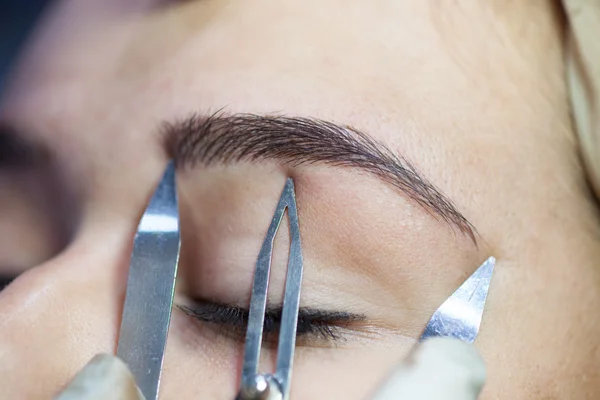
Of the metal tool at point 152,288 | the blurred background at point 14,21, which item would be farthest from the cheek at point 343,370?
the blurred background at point 14,21

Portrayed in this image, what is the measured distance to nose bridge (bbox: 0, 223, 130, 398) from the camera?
1.78ft

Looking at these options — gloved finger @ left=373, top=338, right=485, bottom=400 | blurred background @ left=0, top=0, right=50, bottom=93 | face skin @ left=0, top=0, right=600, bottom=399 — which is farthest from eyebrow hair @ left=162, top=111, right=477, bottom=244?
blurred background @ left=0, top=0, right=50, bottom=93

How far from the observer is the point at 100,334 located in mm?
575

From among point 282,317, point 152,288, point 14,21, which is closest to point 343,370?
point 282,317

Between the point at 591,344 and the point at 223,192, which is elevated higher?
the point at 223,192

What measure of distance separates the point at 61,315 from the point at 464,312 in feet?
1.30

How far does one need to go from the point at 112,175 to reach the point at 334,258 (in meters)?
0.27

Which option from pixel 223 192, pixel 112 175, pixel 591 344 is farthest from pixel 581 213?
pixel 112 175

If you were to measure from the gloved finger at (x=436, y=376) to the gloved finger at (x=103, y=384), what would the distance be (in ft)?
0.68

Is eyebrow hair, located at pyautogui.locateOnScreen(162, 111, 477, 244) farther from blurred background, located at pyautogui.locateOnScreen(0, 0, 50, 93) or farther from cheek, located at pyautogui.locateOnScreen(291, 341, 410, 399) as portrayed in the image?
blurred background, located at pyautogui.locateOnScreen(0, 0, 50, 93)

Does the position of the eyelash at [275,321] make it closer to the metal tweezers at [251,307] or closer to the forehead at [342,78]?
the metal tweezers at [251,307]

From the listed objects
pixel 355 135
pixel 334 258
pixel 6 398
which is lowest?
pixel 6 398

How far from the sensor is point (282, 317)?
55cm

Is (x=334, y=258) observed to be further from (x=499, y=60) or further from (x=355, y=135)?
(x=499, y=60)
